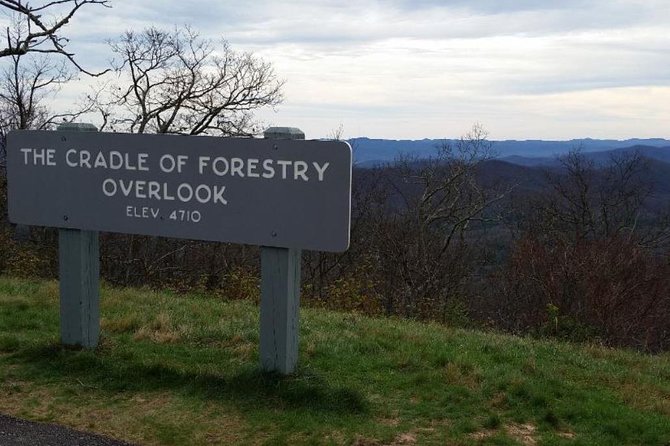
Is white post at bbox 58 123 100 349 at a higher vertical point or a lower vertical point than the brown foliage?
higher

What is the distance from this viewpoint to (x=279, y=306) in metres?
4.70

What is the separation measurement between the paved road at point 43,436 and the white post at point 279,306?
1304 millimetres

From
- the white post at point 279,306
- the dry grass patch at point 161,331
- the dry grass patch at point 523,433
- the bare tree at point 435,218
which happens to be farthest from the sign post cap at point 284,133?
the bare tree at point 435,218

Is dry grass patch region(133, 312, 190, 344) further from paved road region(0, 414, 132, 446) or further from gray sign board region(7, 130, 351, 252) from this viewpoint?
paved road region(0, 414, 132, 446)

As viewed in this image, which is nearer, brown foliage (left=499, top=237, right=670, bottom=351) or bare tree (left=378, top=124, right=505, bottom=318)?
brown foliage (left=499, top=237, right=670, bottom=351)

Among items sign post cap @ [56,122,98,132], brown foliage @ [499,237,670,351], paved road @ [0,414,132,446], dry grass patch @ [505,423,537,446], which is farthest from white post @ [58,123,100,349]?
brown foliage @ [499,237,670,351]

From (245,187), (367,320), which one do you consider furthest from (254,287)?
(245,187)

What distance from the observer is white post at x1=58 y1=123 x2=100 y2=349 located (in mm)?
5352

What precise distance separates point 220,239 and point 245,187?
16.9 inches

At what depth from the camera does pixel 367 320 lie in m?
7.17

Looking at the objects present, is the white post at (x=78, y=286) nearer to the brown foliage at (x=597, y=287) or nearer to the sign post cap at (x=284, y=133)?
the sign post cap at (x=284, y=133)

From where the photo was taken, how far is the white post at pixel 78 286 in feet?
17.6

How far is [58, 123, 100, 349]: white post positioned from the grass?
0.17 meters

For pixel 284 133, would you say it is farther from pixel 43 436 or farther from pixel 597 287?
pixel 597 287
